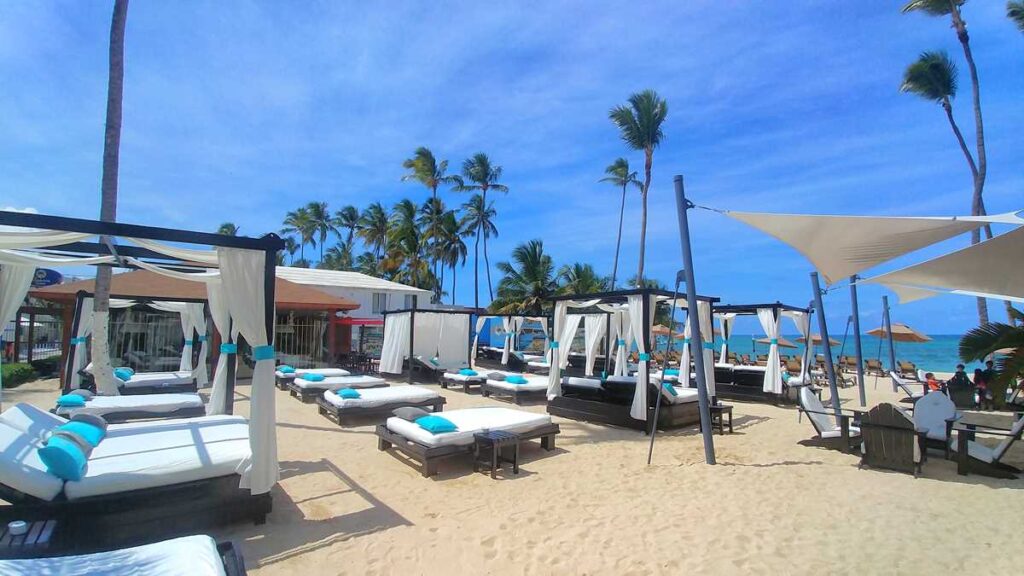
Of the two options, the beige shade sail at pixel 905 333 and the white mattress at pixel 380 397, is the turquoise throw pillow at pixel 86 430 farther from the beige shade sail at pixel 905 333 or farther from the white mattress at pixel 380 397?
the beige shade sail at pixel 905 333

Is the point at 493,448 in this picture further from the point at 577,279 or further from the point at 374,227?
the point at 374,227

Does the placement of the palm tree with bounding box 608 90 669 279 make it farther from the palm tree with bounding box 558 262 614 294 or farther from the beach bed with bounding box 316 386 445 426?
the beach bed with bounding box 316 386 445 426

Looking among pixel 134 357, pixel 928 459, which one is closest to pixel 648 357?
pixel 928 459

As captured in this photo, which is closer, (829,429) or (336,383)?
(829,429)

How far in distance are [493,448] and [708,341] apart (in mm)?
6240

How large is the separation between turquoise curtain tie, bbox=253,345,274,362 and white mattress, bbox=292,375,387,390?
650cm

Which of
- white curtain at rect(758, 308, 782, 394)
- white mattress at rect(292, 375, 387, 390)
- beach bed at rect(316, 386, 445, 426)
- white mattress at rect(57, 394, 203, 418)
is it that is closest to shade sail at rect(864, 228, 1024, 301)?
white curtain at rect(758, 308, 782, 394)

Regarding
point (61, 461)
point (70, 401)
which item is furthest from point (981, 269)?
point (70, 401)

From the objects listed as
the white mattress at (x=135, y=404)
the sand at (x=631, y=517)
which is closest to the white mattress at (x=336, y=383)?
the white mattress at (x=135, y=404)

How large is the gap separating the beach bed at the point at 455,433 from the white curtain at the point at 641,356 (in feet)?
6.21

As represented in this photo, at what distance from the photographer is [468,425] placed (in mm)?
6258

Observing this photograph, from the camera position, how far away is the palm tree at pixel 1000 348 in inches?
212

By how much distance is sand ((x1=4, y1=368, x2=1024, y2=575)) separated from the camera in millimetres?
3531

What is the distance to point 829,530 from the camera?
13.3 ft
